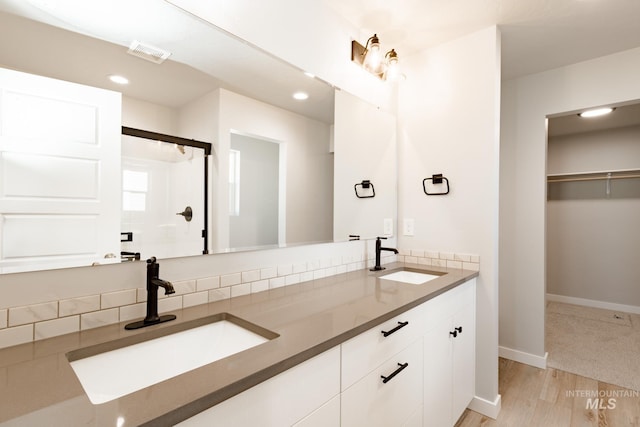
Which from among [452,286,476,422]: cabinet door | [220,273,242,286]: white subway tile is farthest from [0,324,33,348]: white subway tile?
[452,286,476,422]: cabinet door

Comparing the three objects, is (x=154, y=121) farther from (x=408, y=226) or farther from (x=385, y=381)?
(x=408, y=226)

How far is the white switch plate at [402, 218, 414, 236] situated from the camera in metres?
2.36

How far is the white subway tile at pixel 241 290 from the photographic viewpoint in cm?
136

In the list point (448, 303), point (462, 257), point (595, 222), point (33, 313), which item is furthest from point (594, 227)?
point (33, 313)

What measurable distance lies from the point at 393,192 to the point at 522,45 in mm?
1375

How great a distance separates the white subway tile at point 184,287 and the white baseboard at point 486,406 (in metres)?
1.96

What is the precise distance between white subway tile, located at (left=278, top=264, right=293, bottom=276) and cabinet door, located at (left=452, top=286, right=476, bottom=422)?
38.0 inches

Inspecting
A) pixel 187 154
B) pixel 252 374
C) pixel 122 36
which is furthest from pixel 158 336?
pixel 122 36

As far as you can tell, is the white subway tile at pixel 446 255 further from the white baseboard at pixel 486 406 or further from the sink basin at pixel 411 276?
the white baseboard at pixel 486 406

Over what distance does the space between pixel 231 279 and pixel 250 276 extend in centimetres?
10

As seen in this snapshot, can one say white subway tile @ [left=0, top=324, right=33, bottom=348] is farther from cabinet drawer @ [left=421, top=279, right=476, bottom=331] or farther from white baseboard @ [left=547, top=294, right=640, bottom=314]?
white baseboard @ [left=547, top=294, right=640, bottom=314]

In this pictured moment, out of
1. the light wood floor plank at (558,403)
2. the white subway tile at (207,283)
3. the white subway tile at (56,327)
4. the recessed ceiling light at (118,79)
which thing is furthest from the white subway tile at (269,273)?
the light wood floor plank at (558,403)

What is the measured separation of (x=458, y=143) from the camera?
213 centimetres

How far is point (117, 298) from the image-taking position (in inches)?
40.8
